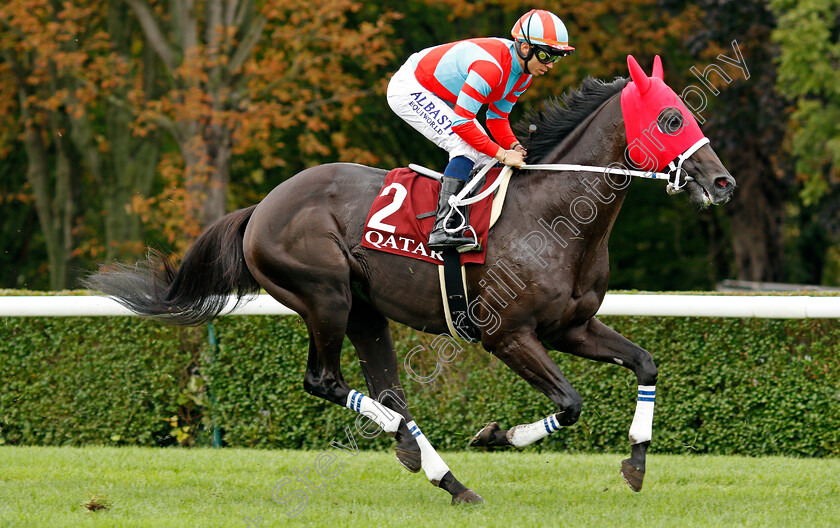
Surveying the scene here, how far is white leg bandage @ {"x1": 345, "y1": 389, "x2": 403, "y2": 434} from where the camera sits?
4781 millimetres

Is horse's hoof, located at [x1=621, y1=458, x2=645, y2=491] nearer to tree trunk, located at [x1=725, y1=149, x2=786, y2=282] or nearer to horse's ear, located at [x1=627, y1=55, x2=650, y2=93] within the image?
horse's ear, located at [x1=627, y1=55, x2=650, y2=93]

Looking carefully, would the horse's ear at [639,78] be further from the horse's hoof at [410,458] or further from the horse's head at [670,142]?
the horse's hoof at [410,458]

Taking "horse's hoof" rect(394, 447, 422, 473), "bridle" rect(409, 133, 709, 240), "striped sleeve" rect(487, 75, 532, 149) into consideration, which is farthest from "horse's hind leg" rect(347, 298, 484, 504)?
"striped sleeve" rect(487, 75, 532, 149)

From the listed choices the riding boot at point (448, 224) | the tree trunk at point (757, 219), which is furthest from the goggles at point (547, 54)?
the tree trunk at point (757, 219)

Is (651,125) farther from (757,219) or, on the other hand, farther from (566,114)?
(757,219)

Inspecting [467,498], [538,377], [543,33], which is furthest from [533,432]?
[543,33]

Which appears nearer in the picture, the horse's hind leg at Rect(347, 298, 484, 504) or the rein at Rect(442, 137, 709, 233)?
the rein at Rect(442, 137, 709, 233)

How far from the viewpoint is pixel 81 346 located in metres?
6.91

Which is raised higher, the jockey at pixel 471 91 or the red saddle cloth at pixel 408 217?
the jockey at pixel 471 91

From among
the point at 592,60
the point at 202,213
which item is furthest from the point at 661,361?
→ the point at 592,60

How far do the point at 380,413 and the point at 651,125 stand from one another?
6.31 feet

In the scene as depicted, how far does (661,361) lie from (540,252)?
7.57 feet

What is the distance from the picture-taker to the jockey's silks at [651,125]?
4.38 metres

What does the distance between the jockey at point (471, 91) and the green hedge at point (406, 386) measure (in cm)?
219
